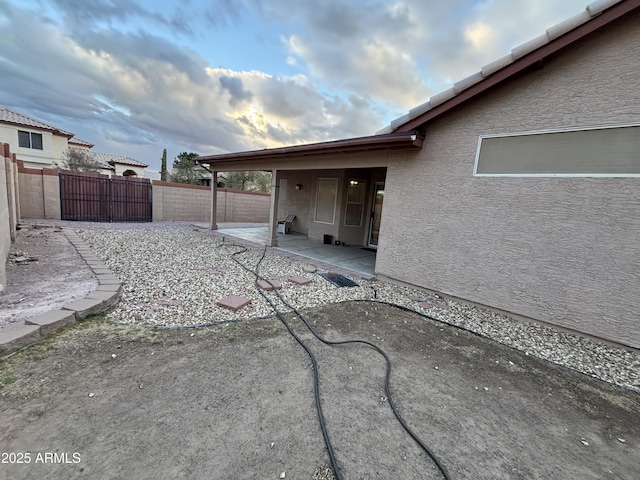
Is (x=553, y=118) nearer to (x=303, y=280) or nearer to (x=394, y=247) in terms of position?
(x=394, y=247)

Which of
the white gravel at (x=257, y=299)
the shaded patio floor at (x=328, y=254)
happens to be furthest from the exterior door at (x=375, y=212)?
the white gravel at (x=257, y=299)

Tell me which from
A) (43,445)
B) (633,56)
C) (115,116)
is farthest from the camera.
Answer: (115,116)

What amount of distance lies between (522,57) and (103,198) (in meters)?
15.2

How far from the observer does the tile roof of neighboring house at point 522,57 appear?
3160 millimetres

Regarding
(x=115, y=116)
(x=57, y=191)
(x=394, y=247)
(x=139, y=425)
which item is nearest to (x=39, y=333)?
(x=139, y=425)

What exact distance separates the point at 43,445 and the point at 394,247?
522cm

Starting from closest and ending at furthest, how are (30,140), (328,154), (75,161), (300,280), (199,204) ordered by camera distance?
(300,280), (328,154), (199,204), (30,140), (75,161)

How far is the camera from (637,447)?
1952 millimetres

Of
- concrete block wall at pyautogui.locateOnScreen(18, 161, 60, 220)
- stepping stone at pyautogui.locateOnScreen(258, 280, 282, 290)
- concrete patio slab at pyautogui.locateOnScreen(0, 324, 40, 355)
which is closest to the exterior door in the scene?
stepping stone at pyautogui.locateOnScreen(258, 280, 282, 290)

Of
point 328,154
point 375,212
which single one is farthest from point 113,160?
point 328,154

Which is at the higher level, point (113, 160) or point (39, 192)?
point (113, 160)

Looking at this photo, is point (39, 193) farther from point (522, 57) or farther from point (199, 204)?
point (522, 57)

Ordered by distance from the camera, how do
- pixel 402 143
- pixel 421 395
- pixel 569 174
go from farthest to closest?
1. pixel 402 143
2. pixel 569 174
3. pixel 421 395

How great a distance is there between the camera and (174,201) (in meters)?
13.5
